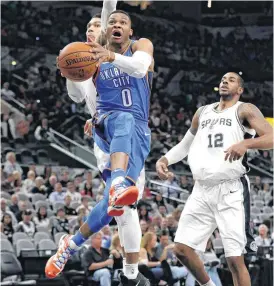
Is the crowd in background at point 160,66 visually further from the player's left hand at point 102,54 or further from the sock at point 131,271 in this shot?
the player's left hand at point 102,54

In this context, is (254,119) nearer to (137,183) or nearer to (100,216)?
(137,183)

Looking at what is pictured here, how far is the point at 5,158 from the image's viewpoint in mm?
19469

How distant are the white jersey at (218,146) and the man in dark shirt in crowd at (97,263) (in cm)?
434

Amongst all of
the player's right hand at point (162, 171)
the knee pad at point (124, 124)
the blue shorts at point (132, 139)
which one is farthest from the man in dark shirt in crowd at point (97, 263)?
the knee pad at point (124, 124)

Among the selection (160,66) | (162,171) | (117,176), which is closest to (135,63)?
(117,176)

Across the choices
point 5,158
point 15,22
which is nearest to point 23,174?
point 5,158

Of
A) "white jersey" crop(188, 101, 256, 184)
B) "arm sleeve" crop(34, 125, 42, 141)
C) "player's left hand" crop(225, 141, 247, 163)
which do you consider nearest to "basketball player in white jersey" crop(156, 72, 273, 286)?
"white jersey" crop(188, 101, 256, 184)

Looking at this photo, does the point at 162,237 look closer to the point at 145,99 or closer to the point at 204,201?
the point at 204,201

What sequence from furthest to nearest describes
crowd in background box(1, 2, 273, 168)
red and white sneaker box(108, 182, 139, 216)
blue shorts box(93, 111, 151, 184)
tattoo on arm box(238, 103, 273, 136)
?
crowd in background box(1, 2, 273, 168), tattoo on arm box(238, 103, 273, 136), blue shorts box(93, 111, 151, 184), red and white sneaker box(108, 182, 139, 216)

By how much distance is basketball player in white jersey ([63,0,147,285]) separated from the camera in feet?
25.2

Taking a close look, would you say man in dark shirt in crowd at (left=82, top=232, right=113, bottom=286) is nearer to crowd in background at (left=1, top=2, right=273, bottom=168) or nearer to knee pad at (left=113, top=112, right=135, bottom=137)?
knee pad at (left=113, top=112, right=135, bottom=137)

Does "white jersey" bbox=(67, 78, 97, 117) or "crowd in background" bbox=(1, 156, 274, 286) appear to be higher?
"white jersey" bbox=(67, 78, 97, 117)

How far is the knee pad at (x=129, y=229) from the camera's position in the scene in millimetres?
7656

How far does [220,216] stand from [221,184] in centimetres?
33
